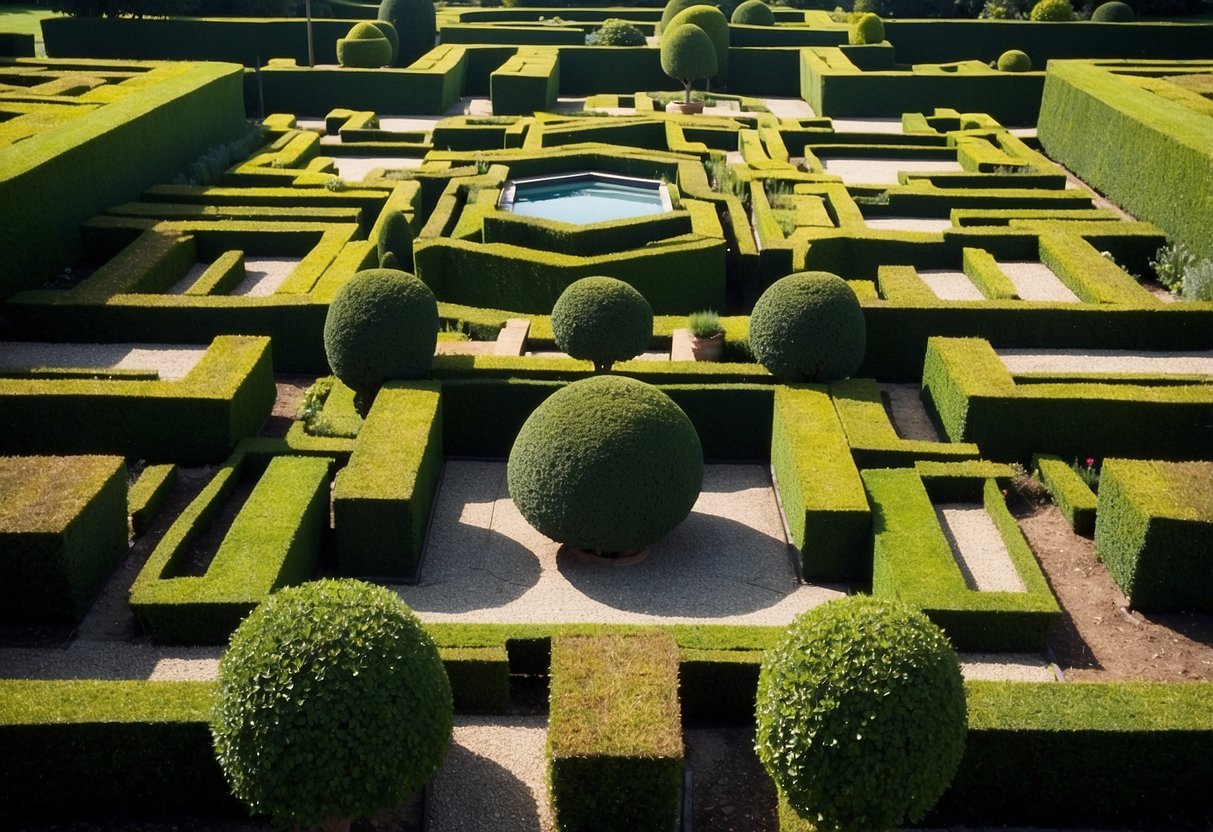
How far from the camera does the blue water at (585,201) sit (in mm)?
23484

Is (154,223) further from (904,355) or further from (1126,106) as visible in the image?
(1126,106)

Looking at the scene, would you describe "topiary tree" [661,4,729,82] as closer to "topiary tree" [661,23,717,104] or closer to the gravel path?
"topiary tree" [661,23,717,104]

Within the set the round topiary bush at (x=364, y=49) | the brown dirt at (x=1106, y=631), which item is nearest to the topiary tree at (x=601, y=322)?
the brown dirt at (x=1106, y=631)

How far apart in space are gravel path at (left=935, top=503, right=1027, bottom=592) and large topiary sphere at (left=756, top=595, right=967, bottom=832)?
4310 millimetres

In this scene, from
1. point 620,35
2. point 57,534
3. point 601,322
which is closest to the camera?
point 57,534

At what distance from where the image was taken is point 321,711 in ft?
24.9

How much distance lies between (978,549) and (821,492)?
174 centimetres

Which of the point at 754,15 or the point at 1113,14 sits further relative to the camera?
the point at 1113,14

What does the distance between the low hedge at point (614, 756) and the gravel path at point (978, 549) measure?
176 inches

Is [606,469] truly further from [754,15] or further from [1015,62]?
[754,15]

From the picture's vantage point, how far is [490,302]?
65.2 ft

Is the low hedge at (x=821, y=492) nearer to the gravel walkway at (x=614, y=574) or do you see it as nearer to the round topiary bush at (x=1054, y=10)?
the gravel walkway at (x=614, y=574)

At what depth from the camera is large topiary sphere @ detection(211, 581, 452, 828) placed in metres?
7.59

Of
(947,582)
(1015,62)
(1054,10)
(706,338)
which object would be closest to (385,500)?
(947,582)
